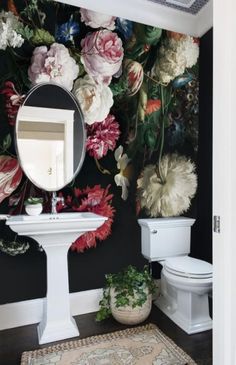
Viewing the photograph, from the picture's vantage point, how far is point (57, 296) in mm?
2201

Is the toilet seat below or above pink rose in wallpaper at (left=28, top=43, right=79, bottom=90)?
below

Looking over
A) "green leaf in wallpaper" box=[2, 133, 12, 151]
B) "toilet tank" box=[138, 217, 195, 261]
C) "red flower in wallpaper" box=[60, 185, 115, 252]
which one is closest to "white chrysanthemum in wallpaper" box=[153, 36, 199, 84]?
"red flower in wallpaper" box=[60, 185, 115, 252]

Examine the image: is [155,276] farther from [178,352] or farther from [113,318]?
[178,352]

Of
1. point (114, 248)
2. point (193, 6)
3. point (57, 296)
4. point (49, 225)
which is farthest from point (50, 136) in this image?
point (193, 6)

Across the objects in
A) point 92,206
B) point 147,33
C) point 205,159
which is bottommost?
point 92,206

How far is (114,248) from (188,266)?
73 centimetres

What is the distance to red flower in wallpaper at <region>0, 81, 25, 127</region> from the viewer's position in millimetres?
2299

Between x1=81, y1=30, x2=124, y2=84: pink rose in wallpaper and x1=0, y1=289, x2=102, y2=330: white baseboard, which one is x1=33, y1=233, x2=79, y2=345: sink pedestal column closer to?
x1=0, y1=289, x2=102, y2=330: white baseboard

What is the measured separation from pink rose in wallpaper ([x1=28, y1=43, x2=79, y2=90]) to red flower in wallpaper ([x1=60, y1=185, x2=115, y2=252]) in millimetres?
968

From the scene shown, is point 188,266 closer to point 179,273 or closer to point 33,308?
point 179,273

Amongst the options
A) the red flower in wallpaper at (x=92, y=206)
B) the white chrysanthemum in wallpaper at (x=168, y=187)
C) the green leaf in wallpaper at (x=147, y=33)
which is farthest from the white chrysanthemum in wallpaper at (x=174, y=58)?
the red flower in wallpaper at (x=92, y=206)

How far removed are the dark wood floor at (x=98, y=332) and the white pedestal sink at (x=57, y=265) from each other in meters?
0.10

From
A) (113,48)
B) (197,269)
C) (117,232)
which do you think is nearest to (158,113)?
(113,48)

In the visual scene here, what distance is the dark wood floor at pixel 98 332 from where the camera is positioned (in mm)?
1904
